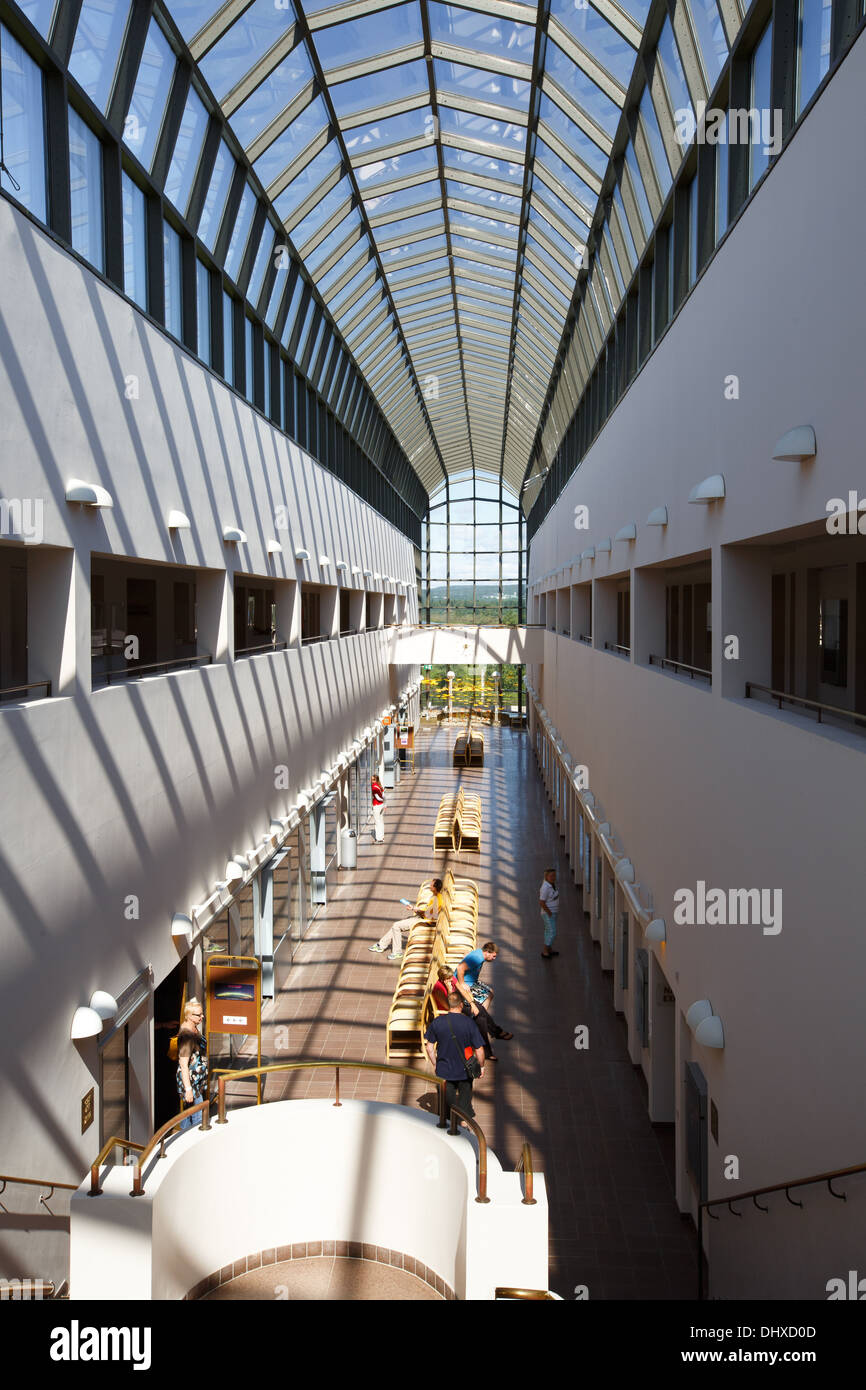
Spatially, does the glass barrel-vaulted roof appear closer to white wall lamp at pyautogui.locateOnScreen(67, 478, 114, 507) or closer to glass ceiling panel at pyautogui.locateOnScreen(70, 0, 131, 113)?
glass ceiling panel at pyautogui.locateOnScreen(70, 0, 131, 113)

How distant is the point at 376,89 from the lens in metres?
11.3

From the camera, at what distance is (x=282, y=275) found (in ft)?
41.2

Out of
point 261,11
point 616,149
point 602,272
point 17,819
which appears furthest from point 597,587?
point 17,819

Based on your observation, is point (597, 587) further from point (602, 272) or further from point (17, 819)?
point (17, 819)

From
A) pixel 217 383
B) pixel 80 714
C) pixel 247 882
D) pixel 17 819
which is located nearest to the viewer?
pixel 17 819

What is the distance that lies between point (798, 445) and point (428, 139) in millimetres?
10989

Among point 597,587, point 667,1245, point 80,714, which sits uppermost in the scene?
point 597,587

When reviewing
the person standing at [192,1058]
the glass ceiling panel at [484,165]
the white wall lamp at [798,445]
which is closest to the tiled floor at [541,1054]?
the person standing at [192,1058]

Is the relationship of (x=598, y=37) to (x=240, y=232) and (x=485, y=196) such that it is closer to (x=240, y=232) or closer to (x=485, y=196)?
(x=240, y=232)

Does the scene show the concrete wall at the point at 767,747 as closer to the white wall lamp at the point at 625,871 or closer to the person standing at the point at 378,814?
the white wall lamp at the point at 625,871

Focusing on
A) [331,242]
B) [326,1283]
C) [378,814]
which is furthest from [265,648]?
[378,814]

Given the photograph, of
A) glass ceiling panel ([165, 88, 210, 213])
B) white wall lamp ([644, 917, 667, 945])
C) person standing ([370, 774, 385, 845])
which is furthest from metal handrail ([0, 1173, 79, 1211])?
person standing ([370, 774, 385, 845])

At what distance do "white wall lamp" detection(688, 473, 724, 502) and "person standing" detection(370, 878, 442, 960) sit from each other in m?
7.90

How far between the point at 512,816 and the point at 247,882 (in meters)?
12.6
